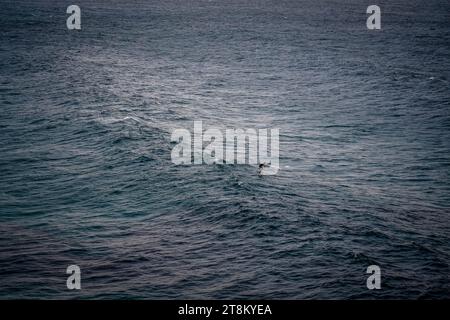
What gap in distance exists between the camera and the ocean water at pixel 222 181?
32250 millimetres

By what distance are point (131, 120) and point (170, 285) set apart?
37965 millimetres

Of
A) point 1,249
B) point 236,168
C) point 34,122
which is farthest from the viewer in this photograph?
point 34,122

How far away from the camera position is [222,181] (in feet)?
152

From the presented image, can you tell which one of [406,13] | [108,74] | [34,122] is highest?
[406,13]

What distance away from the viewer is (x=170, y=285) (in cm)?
3103

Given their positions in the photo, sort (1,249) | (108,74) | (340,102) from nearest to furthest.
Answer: (1,249) < (340,102) < (108,74)

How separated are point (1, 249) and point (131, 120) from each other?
32.6m

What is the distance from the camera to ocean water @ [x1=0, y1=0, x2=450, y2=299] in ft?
106

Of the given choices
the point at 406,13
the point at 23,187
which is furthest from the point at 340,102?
the point at 406,13

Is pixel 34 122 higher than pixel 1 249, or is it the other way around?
pixel 34 122

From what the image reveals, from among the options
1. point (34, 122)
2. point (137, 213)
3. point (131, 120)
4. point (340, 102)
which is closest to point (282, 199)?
point (137, 213)

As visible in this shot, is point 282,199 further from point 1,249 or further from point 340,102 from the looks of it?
point 340,102

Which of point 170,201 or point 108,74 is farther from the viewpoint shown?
point 108,74

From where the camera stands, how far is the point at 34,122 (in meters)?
65.7
